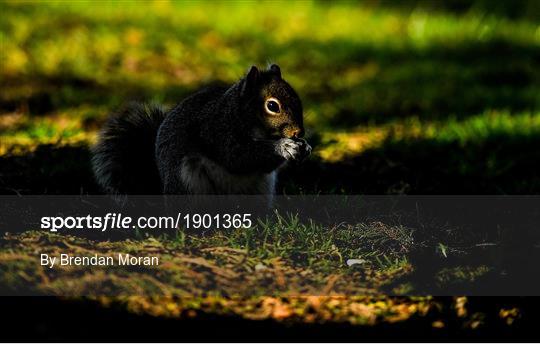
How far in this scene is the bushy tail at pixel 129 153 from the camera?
171 inches

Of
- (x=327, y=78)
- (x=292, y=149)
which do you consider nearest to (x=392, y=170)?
(x=292, y=149)

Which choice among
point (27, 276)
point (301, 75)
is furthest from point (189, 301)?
point (301, 75)

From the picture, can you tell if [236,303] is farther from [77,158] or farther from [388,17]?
[388,17]

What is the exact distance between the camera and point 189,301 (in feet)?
10.2

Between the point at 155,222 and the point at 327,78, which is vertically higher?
the point at 327,78

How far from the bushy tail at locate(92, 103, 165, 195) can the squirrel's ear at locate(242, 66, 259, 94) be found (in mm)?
898

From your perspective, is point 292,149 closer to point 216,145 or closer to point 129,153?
point 216,145

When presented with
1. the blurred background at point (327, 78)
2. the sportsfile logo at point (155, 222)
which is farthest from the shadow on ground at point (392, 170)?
the sportsfile logo at point (155, 222)

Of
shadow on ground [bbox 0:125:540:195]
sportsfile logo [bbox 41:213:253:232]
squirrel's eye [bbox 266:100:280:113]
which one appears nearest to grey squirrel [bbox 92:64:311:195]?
squirrel's eye [bbox 266:100:280:113]

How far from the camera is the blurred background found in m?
5.30

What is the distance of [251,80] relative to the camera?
12.3ft

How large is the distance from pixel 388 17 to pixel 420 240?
6997 mm

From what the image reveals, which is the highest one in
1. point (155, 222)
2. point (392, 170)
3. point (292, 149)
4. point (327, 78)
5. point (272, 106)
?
point (327, 78)

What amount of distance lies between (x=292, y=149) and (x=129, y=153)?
122 centimetres
